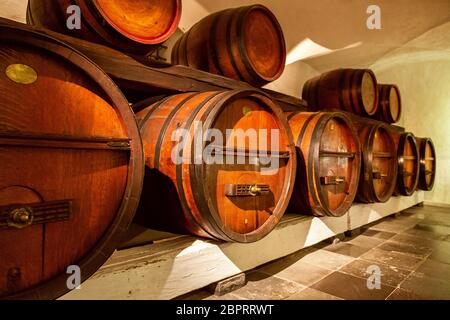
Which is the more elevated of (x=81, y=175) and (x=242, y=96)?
(x=242, y=96)

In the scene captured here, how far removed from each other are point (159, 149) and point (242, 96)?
1.96ft

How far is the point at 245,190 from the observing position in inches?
68.2

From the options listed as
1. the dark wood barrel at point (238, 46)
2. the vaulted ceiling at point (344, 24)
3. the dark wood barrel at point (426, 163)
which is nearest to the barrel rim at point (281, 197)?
the dark wood barrel at point (238, 46)

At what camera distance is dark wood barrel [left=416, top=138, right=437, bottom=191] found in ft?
16.3

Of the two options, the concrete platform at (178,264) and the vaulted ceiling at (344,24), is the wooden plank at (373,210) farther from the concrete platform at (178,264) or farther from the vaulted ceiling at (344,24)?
the vaulted ceiling at (344,24)

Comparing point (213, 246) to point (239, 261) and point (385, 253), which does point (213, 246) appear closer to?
point (239, 261)

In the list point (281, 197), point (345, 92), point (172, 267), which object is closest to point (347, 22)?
point (345, 92)

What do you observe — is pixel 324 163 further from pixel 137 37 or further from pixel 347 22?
pixel 347 22

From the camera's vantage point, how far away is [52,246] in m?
1.11

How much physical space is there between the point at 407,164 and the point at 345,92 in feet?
5.80

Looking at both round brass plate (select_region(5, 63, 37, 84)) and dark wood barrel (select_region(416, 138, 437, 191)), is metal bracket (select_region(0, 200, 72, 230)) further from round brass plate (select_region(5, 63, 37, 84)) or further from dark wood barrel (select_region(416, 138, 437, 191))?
dark wood barrel (select_region(416, 138, 437, 191))

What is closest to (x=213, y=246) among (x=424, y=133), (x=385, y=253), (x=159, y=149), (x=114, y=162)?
(x=159, y=149)

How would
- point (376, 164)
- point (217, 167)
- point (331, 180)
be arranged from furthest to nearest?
point (376, 164), point (331, 180), point (217, 167)

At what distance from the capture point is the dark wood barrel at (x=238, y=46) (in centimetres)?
215
